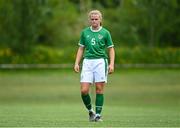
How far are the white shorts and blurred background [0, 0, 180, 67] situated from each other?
1367 inches

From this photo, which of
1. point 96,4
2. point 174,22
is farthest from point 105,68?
point 96,4

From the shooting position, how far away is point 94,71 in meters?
15.7

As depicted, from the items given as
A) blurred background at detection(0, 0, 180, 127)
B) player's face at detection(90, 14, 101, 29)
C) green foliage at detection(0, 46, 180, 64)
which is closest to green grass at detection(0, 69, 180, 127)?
blurred background at detection(0, 0, 180, 127)

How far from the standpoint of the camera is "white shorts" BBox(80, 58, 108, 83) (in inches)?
616

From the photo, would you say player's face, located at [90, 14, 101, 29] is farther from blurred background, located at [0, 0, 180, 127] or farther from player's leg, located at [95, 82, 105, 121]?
blurred background, located at [0, 0, 180, 127]

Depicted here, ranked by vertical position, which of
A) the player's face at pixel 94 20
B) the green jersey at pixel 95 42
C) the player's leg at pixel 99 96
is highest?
the player's face at pixel 94 20

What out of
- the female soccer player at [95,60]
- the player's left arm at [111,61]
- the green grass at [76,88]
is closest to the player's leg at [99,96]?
the female soccer player at [95,60]

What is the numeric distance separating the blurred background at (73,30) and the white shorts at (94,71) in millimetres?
34716

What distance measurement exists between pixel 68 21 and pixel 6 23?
8.60 meters

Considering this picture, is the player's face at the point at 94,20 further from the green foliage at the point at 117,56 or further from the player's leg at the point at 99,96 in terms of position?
the green foliage at the point at 117,56

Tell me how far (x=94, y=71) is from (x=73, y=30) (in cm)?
4621

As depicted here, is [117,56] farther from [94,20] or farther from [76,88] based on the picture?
[94,20]

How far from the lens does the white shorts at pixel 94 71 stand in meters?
15.6

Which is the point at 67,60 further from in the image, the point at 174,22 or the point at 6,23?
the point at 174,22
